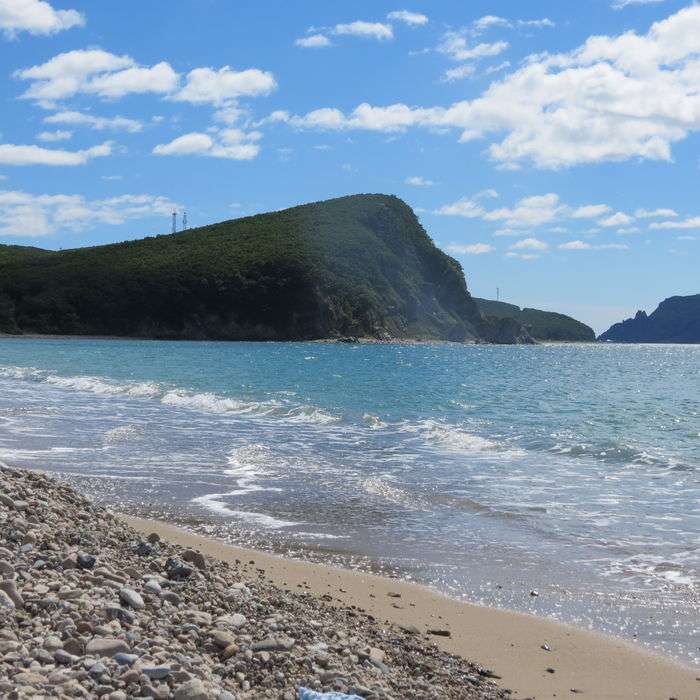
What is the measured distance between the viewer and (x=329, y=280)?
148 m

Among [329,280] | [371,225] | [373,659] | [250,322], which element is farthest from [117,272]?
[373,659]

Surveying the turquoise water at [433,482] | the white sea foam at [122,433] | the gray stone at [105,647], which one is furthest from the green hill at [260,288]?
the gray stone at [105,647]

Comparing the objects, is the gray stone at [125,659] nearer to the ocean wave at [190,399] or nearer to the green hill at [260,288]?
the ocean wave at [190,399]

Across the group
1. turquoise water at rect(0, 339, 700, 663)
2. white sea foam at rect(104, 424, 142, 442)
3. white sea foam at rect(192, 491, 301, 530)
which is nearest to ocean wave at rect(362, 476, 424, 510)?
turquoise water at rect(0, 339, 700, 663)

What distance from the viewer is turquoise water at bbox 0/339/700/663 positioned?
362 inches

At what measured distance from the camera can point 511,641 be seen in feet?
23.2

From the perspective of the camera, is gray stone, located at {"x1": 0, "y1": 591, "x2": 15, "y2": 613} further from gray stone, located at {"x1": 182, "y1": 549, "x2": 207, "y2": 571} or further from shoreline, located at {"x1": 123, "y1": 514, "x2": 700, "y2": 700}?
shoreline, located at {"x1": 123, "y1": 514, "x2": 700, "y2": 700}

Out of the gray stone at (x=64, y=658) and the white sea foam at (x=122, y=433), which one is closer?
the gray stone at (x=64, y=658)

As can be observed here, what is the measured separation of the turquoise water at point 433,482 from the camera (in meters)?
9.20

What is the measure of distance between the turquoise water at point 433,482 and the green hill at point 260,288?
110m

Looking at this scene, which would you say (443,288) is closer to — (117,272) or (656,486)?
(117,272)

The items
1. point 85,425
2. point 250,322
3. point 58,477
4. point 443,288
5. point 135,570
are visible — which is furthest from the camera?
point 443,288

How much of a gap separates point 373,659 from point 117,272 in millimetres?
155836

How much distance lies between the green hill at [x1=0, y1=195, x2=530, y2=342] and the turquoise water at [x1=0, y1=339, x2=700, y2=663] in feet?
361
